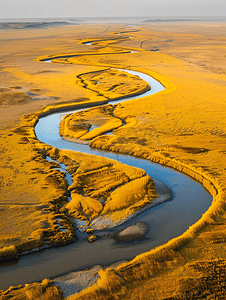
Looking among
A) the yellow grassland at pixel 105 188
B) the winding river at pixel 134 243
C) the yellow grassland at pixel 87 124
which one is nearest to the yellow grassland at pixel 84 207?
the yellow grassland at pixel 105 188

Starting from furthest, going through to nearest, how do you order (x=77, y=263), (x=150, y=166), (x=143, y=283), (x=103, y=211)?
(x=150, y=166) < (x=103, y=211) < (x=77, y=263) < (x=143, y=283)

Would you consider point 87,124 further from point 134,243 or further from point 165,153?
point 134,243

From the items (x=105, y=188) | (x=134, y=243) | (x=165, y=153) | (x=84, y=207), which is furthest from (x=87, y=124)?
(x=134, y=243)

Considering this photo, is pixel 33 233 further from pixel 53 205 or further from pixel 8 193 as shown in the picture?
pixel 8 193

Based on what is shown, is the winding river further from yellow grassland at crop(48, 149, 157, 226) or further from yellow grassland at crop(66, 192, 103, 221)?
yellow grassland at crop(66, 192, 103, 221)

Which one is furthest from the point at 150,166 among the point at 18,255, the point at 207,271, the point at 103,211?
the point at 18,255

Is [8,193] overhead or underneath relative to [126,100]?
underneath

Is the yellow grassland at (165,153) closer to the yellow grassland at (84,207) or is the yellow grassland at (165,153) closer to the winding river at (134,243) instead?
the winding river at (134,243)

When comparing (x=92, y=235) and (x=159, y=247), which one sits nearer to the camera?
(x=159, y=247)
